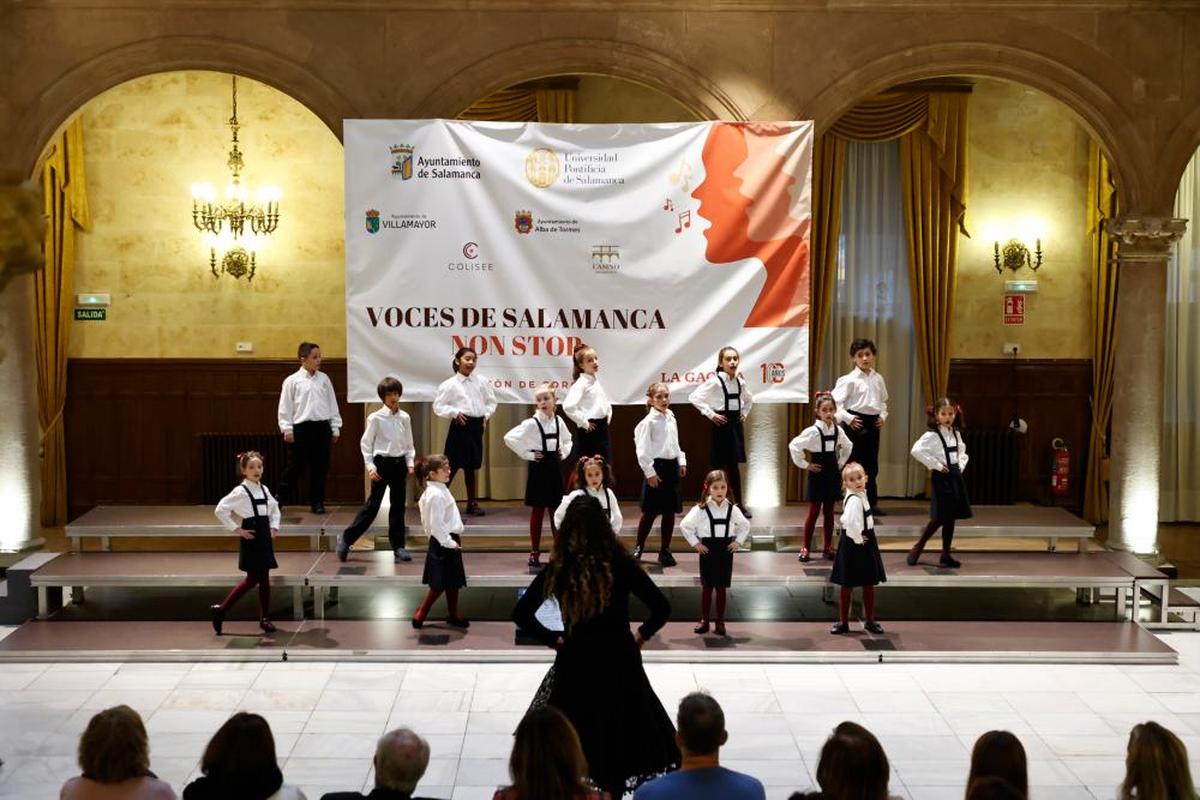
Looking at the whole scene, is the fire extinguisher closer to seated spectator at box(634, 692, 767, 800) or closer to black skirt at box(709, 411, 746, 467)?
black skirt at box(709, 411, 746, 467)

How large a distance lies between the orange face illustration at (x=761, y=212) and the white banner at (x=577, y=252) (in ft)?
0.03

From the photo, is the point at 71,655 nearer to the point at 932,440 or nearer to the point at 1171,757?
the point at 932,440

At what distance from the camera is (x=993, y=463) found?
13.1m

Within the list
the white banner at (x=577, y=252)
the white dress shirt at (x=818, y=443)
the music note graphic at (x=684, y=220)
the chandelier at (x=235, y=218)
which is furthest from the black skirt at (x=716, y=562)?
the chandelier at (x=235, y=218)

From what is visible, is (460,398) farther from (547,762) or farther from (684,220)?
(547,762)

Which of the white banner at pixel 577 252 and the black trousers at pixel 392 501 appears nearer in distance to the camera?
the black trousers at pixel 392 501

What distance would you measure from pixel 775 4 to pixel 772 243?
71.0 inches

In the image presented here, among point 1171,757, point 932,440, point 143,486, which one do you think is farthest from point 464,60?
point 1171,757

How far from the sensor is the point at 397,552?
9.91m

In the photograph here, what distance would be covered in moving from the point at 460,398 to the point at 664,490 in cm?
166

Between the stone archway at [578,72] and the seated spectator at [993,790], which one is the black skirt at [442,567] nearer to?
the stone archway at [578,72]

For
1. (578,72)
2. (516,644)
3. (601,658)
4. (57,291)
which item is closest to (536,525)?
(516,644)

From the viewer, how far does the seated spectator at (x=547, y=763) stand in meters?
3.96

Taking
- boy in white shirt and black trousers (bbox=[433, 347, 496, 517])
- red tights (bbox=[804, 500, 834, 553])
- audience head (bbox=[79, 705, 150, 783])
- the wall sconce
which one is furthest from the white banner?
audience head (bbox=[79, 705, 150, 783])
